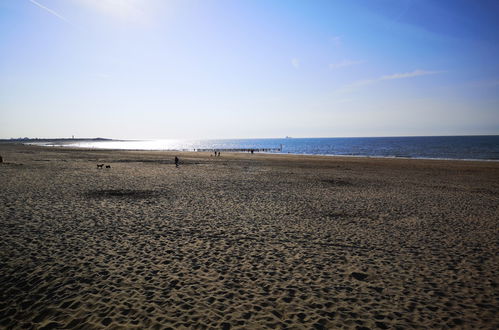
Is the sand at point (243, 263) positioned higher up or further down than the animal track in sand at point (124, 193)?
further down

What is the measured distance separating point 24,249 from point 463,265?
1325 cm

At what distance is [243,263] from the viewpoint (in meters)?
7.88

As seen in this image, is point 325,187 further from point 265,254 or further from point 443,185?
point 265,254

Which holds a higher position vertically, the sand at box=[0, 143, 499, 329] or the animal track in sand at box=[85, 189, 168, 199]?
the animal track in sand at box=[85, 189, 168, 199]

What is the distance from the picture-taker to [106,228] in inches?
418

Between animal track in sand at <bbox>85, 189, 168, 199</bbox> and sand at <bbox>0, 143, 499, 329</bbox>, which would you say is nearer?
sand at <bbox>0, 143, 499, 329</bbox>

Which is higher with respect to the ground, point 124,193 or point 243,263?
point 124,193

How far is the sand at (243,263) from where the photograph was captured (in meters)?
5.54

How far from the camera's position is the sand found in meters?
5.54

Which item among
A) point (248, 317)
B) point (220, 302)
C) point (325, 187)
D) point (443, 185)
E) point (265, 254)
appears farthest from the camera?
point (443, 185)

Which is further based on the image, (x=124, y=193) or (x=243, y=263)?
(x=124, y=193)

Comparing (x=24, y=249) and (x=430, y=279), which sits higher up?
(x=24, y=249)

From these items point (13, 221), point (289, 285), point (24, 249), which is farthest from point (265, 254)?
point (13, 221)

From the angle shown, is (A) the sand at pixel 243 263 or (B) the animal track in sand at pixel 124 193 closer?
(A) the sand at pixel 243 263
